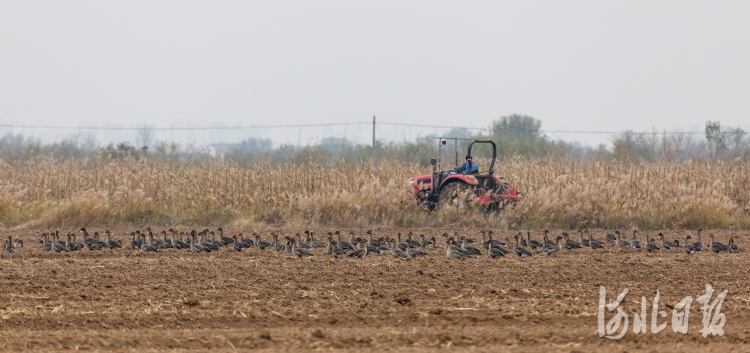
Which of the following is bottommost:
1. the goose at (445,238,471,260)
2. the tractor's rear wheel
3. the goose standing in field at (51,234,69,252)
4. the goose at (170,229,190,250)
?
the goose standing in field at (51,234,69,252)

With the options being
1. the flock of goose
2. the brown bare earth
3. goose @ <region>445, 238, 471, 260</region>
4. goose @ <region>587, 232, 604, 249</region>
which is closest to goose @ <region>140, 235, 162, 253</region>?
the flock of goose

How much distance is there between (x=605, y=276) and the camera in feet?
36.9

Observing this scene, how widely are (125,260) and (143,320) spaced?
511cm

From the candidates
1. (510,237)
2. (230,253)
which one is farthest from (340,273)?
(510,237)

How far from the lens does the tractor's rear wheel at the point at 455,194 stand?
61.2 feet

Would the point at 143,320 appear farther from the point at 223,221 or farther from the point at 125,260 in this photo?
the point at 223,221

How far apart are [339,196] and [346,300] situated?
10964 mm

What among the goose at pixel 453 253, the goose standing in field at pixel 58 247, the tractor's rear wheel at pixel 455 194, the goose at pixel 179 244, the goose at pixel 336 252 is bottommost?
the goose standing in field at pixel 58 247

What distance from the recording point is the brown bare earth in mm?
7203

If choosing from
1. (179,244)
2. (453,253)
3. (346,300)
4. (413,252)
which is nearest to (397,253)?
(413,252)

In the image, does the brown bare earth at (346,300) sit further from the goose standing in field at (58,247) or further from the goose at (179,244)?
the goose at (179,244)

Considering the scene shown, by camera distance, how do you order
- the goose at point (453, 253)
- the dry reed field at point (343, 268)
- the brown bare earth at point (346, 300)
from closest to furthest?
the brown bare earth at point (346, 300) → the dry reed field at point (343, 268) → the goose at point (453, 253)

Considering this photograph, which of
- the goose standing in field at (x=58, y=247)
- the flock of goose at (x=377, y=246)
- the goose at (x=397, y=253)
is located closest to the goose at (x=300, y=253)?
the flock of goose at (x=377, y=246)

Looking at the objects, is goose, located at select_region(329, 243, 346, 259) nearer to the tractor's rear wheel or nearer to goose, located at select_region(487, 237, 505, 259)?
goose, located at select_region(487, 237, 505, 259)
